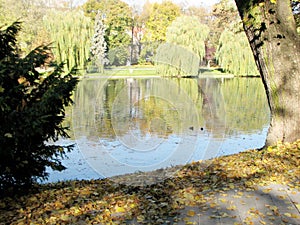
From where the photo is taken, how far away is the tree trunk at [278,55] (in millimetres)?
4395

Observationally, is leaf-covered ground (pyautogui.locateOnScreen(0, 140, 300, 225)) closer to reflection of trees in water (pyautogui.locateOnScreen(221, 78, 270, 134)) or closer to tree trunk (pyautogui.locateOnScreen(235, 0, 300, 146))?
tree trunk (pyautogui.locateOnScreen(235, 0, 300, 146))

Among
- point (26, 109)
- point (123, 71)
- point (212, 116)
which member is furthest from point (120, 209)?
point (212, 116)

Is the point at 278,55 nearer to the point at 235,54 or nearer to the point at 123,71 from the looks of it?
the point at 123,71

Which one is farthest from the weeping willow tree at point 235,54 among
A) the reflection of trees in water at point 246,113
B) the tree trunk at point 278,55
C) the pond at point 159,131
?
the tree trunk at point 278,55

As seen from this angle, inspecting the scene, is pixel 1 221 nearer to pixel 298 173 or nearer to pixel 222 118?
pixel 298 173

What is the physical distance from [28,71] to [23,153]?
0.84 meters

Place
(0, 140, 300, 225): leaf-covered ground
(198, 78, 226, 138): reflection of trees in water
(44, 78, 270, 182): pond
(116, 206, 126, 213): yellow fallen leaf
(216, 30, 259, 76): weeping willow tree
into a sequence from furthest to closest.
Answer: (216, 30, 259, 76): weeping willow tree → (198, 78, 226, 138): reflection of trees in water → (44, 78, 270, 182): pond → (116, 206, 126, 213): yellow fallen leaf → (0, 140, 300, 225): leaf-covered ground

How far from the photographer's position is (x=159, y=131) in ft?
34.3

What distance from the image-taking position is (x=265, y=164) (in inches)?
154

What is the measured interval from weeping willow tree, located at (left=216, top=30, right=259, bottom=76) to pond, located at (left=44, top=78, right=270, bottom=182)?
15643 mm

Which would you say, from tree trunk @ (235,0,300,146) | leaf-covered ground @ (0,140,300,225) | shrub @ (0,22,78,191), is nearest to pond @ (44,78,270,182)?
tree trunk @ (235,0,300,146)

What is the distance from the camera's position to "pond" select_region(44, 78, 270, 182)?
23.5 ft

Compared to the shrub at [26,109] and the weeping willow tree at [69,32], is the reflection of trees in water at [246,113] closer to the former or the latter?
the shrub at [26,109]

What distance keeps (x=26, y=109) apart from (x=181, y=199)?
1.70m
